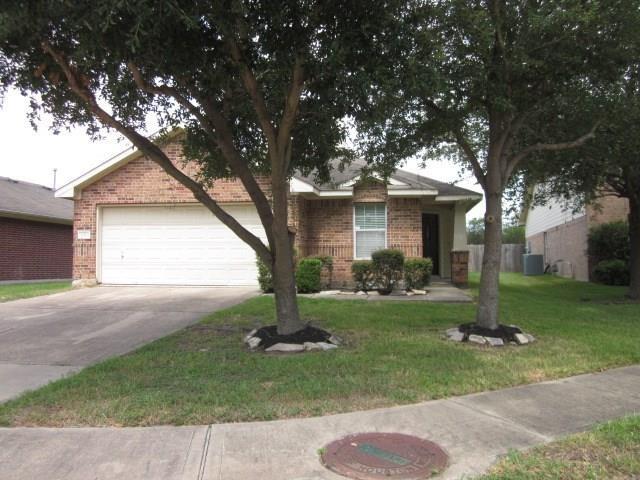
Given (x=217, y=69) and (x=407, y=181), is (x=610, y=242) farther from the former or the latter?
(x=217, y=69)

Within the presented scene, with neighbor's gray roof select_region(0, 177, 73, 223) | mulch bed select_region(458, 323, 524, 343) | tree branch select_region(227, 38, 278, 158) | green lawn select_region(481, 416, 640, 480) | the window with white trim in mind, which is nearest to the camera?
green lawn select_region(481, 416, 640, 480)

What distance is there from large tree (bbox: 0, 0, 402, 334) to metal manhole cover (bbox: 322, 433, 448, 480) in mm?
3661

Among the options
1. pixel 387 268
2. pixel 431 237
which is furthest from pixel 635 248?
pixel 431 237

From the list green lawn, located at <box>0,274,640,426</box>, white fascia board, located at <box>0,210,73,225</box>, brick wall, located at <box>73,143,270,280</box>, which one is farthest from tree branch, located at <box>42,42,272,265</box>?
white fascia board, located at <box>0,210,73,225</box>

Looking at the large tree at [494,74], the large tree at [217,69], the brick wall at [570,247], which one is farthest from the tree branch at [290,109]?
the brick wall at [570,247]

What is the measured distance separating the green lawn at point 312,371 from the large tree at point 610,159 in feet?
10.3

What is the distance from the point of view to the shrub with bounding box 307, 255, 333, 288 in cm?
1533

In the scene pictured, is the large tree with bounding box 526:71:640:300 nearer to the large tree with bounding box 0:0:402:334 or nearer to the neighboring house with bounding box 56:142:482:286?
the neighboring house with bounding box 56:142:482:286

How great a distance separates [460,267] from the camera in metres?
16.6

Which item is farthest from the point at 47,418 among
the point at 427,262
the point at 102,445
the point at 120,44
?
the point at 427,262

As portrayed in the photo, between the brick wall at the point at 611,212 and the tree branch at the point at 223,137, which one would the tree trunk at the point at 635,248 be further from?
the tree branch at the point at 223,137

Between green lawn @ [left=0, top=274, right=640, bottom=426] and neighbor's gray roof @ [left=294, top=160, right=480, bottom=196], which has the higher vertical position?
neighbor's gray roof @ [left=294, top=160, right=480, bottom=196]

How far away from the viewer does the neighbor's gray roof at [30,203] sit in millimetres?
21125

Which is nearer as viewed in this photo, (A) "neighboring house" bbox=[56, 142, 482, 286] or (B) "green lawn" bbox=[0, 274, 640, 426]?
(B) "green lawn" bbox=[0, 274, 640, 426]
